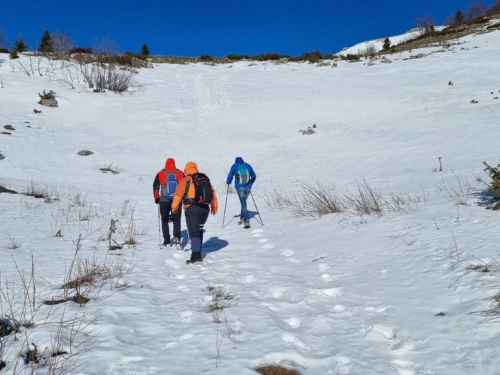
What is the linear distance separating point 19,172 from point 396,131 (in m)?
16.8

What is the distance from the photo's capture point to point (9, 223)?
685 centimetres

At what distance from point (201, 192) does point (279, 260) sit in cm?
175

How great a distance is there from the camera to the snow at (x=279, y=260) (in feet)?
9.00

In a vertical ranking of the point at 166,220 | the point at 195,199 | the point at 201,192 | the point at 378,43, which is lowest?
the point at 166,220

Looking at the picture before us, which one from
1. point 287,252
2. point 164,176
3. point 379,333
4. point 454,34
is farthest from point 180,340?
point 454,34


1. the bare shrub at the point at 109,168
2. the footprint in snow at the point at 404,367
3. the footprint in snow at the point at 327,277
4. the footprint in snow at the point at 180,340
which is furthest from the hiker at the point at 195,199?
the bare shrub at the point at 109,168

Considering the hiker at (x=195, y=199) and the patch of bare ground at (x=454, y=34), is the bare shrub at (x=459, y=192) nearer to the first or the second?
the hiker at (x=195, y=199)

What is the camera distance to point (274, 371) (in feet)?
8.42

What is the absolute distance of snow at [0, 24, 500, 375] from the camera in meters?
2.74

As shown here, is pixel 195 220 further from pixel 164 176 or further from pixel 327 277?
pixel 327 277

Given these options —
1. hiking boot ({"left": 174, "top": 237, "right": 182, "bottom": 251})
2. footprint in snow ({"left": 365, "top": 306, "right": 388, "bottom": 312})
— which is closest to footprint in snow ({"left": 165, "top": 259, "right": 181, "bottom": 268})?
hiking boot ({"left": 174, "top": 237, "right": 182, "bottom": 251})

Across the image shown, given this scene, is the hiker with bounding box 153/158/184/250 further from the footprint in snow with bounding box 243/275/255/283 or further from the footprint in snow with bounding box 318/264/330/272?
the footprint in snow with bounding box 318/264/330/272

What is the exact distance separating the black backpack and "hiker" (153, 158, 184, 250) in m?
1.06

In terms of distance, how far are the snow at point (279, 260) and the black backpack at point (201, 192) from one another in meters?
1.03
